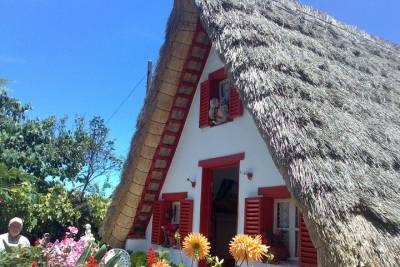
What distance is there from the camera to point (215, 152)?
7520 mm

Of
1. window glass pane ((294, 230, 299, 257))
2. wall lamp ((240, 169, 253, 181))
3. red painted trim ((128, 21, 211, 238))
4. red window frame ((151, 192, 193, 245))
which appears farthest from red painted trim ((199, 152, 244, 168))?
window glass pane ((294, 230, 299, 257))

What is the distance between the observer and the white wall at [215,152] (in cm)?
651

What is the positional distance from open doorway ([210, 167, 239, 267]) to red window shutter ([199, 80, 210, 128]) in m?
1.98

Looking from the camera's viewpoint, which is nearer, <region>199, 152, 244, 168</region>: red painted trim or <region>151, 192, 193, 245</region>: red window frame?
<region>199, 152, 244, 168</region>: red painted trim

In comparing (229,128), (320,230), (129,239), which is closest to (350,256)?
(320,230)

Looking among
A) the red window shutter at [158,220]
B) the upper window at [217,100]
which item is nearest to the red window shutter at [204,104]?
the upper window at [217,100]

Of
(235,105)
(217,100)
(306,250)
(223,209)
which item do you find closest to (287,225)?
(306,250)

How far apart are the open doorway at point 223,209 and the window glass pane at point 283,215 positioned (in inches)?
123

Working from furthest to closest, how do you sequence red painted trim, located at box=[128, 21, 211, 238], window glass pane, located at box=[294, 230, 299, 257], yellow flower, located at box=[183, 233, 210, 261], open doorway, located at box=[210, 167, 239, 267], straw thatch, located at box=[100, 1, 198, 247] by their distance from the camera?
open doorway, located at box=[210, 167, 239, 267]
red painted trim, located at box=[128, 21, 211, 238]
straw thatch, located at box=[100, 1, 198, 247]
window glass pane, located at box=[294, 230, 299, 257]
yellow flower, located at box=[183, 233, 210, 261]

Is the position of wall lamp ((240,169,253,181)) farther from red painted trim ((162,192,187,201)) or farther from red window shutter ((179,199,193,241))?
red painted trim ((162,192,187,201))

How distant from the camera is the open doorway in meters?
10.0

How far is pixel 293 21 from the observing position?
7.46 m

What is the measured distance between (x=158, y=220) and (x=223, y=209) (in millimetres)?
1797

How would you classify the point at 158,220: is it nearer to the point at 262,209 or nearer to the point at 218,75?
the point at 218,75
